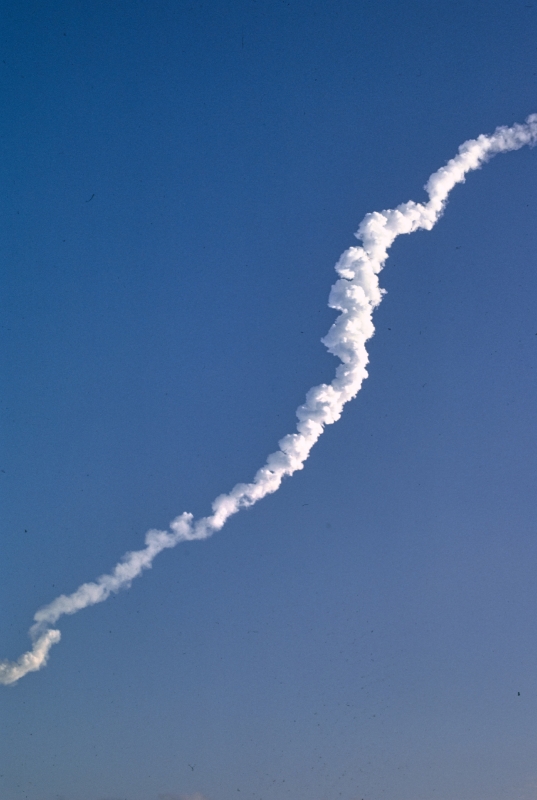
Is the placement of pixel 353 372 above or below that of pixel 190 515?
above

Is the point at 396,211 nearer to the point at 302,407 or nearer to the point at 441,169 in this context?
the point at 441,169

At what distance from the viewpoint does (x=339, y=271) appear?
35.7m

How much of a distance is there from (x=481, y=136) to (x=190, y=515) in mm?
34674

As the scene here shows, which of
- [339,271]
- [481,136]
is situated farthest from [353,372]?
[481,136]

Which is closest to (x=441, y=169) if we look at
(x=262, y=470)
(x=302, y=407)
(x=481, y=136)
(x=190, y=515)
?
(x=481, y=136)

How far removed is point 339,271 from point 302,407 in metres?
10.4

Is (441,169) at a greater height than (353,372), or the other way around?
(441,169)

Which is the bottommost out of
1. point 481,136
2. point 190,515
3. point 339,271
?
point 190,515

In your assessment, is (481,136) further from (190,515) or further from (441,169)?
(190,515)

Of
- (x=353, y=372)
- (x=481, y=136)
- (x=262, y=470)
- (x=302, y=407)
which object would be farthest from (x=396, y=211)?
(x=262, y=470)

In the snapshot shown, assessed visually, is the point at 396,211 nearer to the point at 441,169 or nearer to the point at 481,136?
the point at 441,169

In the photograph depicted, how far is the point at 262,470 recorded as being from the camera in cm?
3656

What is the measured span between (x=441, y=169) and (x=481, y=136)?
3555mm

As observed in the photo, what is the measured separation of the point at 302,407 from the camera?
36156 millimetres
